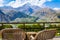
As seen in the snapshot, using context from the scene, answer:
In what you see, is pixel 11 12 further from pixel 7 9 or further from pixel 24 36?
pixel 24 36

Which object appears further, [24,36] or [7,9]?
[7,9]

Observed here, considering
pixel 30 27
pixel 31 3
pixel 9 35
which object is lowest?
pixel 30 27

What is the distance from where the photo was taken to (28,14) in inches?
284

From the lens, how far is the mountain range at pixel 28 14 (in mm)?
7215

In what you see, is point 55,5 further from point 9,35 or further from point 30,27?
point 9,35

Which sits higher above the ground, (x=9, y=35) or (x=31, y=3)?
(x=31, y=3)

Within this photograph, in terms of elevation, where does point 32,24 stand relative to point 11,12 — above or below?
below

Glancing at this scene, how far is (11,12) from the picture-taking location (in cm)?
723

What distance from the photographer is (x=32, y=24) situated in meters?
7.20

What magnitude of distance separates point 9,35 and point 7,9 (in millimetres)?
3492

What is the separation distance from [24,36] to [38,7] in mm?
3386

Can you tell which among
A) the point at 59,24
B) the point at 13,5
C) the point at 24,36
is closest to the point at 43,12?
the point at 59,24

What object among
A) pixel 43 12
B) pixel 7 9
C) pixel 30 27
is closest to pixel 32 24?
pixel 30 27

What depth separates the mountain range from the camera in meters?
7.21
